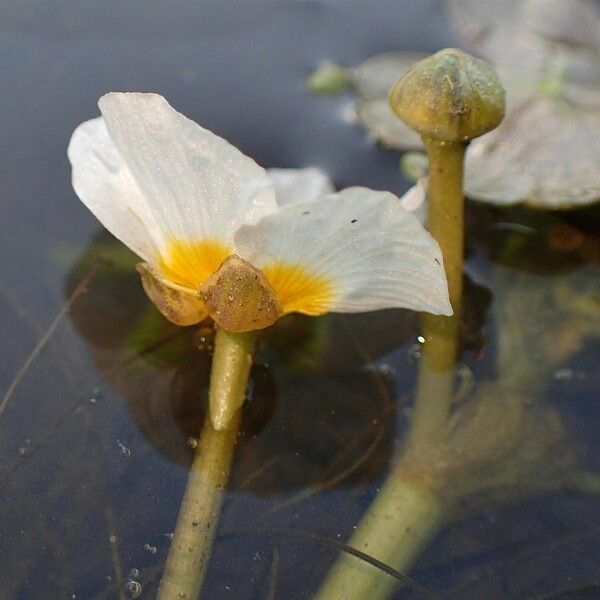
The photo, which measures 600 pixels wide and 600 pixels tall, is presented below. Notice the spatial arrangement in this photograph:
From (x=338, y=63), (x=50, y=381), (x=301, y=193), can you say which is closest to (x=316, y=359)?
(x=301, y=193)

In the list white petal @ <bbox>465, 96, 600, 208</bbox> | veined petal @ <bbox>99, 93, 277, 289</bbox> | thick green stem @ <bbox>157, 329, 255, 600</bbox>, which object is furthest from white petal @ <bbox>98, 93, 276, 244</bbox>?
white petal @ <bbox>465, 96, 600, 208</bbox>

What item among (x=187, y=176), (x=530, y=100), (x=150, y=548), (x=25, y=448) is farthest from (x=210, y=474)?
(x=530, y=100)

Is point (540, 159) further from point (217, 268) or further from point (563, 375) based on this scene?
point (217, 268)

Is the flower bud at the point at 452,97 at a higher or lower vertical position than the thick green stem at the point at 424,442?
higher

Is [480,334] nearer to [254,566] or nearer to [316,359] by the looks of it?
[316,359]

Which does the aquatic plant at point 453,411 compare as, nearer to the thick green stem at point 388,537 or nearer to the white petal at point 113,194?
the thick green stem at point 388,537

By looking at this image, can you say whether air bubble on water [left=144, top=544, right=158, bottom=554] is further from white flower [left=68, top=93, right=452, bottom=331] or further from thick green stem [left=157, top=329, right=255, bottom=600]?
white flower [left=68, top=93, right=452, bottom=331]

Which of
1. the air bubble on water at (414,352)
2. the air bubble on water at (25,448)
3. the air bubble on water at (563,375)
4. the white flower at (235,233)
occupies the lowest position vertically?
the air bubble on water at (563,375)

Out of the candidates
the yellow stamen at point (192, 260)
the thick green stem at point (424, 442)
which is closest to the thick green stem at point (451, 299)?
the thick green stem at point (424, 442)
